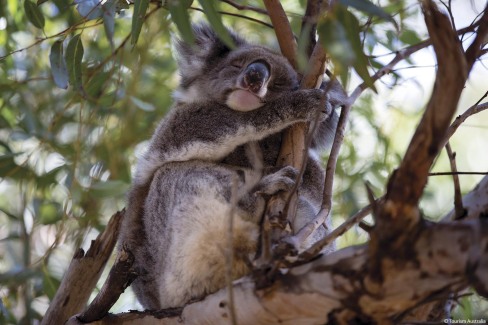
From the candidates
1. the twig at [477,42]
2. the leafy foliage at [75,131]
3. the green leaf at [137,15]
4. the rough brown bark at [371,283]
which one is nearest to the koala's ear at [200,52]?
the leafy foliage at [75,131]

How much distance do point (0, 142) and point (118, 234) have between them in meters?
1.07

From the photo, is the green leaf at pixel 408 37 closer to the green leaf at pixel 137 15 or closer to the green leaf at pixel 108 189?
the green leaf at pixel 137 15

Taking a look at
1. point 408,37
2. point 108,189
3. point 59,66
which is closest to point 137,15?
point 59,66

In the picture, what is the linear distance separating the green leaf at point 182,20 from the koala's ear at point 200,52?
1005mm

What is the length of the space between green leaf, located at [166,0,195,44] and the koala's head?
25.8 inches

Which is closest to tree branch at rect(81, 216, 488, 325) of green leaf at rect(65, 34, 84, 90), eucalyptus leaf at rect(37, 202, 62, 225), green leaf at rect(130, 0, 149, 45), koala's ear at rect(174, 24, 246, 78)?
green leaf at rect(130, 0, 149, 45)

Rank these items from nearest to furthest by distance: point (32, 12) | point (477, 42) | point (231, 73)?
point (477, 42) < point (32, 12) < point (231, 73)

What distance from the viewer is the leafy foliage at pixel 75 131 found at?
2879mm

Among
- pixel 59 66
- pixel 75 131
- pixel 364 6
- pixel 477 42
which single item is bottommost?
pixel 477 42

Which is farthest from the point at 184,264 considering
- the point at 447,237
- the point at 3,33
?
the point at 3,33

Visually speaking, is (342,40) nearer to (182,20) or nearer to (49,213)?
(182,20)

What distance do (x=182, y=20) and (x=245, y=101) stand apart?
0.68m

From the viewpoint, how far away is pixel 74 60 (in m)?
2.45

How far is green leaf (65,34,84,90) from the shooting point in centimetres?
244
